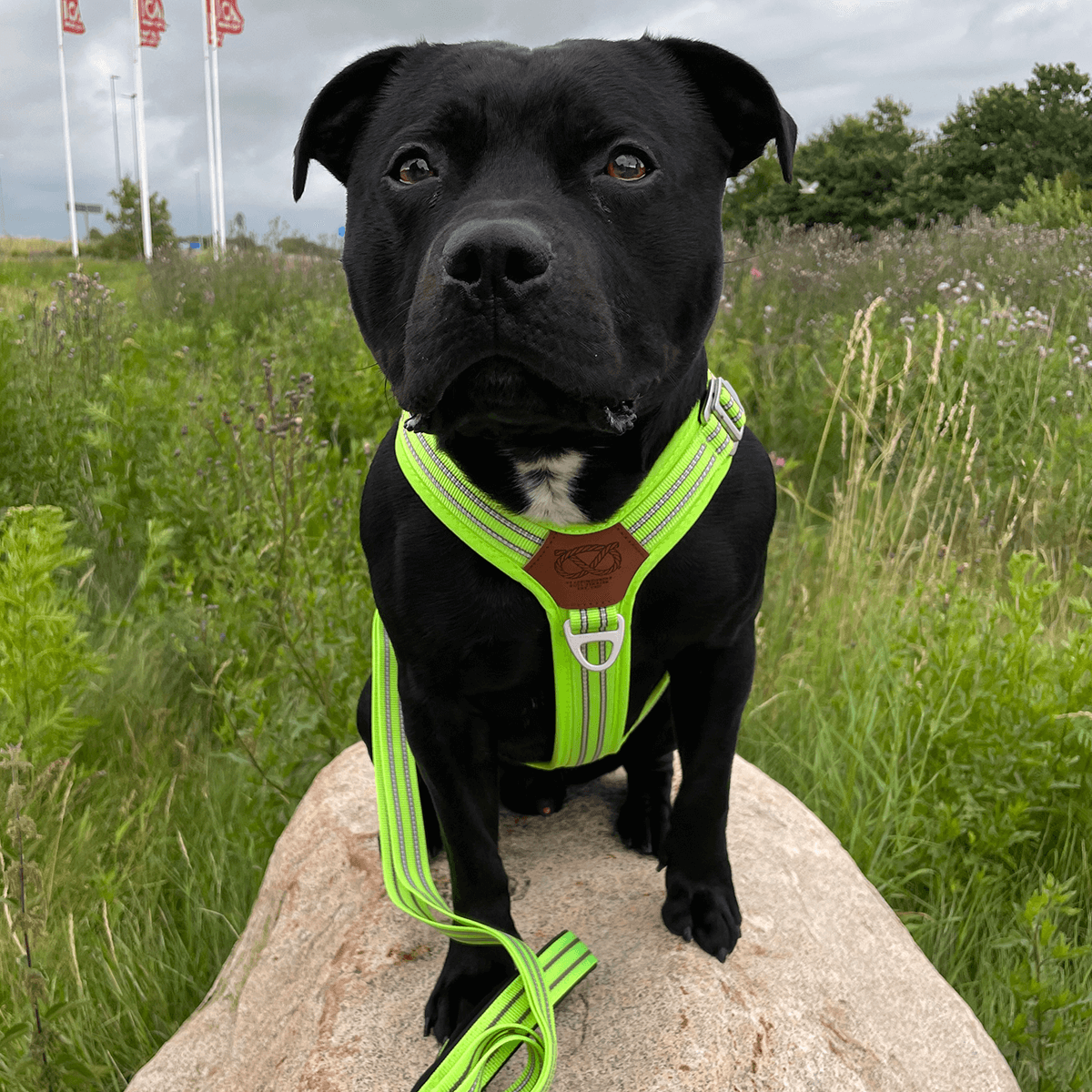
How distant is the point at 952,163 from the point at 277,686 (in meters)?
34.6

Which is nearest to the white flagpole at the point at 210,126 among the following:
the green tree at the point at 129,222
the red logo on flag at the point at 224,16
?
the red logo on flag at the point at 224,16

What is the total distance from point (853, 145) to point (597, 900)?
120 ft

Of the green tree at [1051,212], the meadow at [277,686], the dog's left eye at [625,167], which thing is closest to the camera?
the dog's left eye at [625,167]

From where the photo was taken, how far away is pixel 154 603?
3234 millimetres

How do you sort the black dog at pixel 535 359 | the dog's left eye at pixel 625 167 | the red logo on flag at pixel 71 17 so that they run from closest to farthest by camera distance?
the black dog at pixel 535 359 < the dog's left eye at pixel 625 167 < the red logo on flag at pixel 71 17

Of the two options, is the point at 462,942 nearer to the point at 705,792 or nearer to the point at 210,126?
the point at 705,792

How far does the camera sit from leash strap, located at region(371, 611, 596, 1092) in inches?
59.9

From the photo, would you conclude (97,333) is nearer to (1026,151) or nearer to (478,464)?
(478,464)

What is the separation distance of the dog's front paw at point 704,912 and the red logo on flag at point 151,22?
31.8 m

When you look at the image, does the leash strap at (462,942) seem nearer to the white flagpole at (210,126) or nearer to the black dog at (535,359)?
the black dog at (535,359)

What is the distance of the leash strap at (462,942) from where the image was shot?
1.52 meters

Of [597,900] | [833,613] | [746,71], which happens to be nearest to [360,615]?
[597,900]

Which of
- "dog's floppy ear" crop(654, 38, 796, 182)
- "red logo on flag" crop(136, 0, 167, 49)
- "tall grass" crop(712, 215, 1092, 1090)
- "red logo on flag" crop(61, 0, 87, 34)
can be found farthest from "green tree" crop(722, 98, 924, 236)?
"dog's floppy ear" crop(654, 38, 796, 182)

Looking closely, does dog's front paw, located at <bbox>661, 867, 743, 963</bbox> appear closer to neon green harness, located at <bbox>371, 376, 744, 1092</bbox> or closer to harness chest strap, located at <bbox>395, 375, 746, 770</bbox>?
neon green harness, located at <bbox>371, 376, 744, 1092</bbox>
